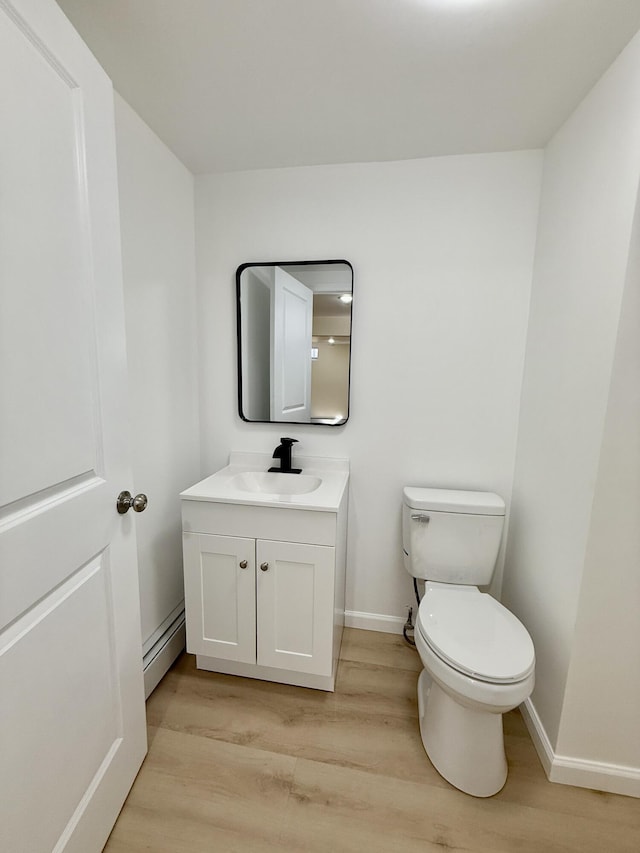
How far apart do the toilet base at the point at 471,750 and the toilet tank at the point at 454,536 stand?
46 cm

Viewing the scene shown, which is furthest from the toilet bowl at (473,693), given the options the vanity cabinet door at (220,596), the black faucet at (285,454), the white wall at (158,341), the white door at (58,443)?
the white wall at (158,341)

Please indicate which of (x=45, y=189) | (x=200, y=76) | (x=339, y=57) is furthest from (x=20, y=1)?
(x=339, y=57)

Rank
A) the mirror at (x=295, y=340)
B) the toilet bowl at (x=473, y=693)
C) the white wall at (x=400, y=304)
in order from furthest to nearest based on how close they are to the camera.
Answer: the mirror at (x=295, y=340), the white wall at (x=400, y=304), the toilet bowl at (x=473, y=693)

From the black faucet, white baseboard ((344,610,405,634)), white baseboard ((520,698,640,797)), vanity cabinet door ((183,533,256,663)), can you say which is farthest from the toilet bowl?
the black faucet

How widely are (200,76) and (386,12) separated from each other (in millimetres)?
583

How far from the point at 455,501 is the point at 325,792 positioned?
1.06m

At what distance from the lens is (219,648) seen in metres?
1.50

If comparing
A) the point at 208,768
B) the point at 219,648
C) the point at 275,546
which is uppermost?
the point at 275,546

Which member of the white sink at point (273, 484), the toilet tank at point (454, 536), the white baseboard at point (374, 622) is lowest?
the white baseboard at point (374, 622)

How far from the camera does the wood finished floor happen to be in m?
1.02

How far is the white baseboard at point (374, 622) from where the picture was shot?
6.05ft

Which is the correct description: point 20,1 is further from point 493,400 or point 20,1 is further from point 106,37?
point 493,400

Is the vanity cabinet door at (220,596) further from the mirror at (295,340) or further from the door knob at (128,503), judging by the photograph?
the mirror at (295,340)

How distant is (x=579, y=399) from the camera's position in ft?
3.80
